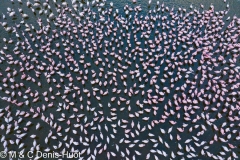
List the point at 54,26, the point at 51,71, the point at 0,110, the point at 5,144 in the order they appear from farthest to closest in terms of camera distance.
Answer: the point at 54,26
the point at 51,71
the point at 0,110
the point at 5,144

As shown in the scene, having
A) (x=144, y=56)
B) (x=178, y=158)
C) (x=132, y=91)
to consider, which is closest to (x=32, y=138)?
(x=132, y=91)

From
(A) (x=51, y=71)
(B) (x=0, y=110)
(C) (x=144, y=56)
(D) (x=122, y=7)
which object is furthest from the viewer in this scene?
(D) (x=122, y=7)

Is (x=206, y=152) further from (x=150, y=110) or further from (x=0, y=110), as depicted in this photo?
(x=0, y=110)

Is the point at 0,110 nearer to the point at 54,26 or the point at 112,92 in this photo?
the point at 112,92

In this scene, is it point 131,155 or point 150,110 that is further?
point 150,110

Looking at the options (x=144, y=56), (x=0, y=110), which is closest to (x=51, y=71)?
(x=0, y=110)

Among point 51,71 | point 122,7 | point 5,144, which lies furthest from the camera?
point 122,7

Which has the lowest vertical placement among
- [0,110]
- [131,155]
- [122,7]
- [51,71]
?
[131,155]

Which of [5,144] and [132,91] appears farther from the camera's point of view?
[132,91]

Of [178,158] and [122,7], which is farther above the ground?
[122,7]
